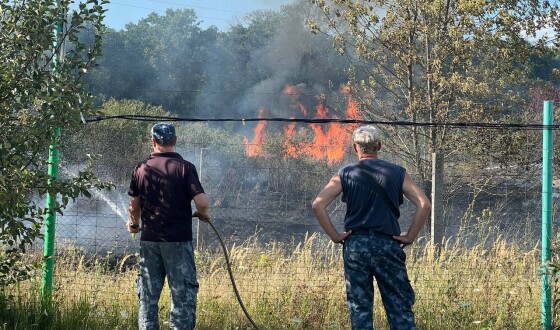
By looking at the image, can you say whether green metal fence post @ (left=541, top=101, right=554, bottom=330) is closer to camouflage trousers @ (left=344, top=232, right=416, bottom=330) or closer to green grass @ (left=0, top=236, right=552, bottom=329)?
green grass @ (left=0, top=236, right=552, bottom=329)

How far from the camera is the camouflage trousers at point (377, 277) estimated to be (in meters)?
4.93

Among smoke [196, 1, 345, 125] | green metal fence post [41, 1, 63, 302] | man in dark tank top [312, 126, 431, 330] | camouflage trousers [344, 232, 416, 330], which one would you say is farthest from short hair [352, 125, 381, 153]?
smoke [196, 1, 345, 125]

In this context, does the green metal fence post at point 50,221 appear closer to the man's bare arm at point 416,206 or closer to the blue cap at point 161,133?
the blue cap at point 161,133

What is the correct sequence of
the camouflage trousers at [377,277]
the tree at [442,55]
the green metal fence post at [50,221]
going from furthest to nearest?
the tree at [442,55] → the green metal fence post at [50,221] → the camouflage trousers at [377,277]

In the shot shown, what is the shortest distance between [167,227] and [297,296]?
194 cm

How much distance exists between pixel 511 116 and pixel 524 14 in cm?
158

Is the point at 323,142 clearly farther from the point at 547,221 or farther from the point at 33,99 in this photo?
the point at 33,99

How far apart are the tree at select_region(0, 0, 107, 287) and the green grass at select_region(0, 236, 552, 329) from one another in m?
0.65

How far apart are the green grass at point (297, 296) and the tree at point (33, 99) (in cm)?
65

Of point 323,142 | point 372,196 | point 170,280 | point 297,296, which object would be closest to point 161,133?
point 170,280

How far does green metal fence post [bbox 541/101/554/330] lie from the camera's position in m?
6.17

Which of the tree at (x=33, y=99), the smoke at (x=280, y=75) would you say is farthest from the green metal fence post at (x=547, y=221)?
the smoke at (x=280, y=75)

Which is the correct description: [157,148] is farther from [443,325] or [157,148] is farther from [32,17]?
[443,325]

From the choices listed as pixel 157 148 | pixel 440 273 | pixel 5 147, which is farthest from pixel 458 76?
pixel 5 147
